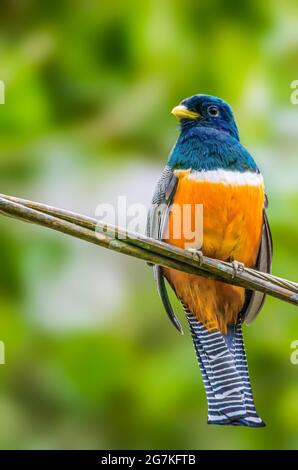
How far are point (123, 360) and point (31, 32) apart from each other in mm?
1282

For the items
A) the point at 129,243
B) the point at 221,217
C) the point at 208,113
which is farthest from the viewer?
the point at 208,113

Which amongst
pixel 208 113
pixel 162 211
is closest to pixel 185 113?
pixel 208 113

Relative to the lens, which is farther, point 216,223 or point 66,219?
point 216,223

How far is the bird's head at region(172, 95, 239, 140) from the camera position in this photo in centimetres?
291

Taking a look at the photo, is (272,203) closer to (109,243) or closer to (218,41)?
(218,41)

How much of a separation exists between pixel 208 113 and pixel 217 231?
0.39m

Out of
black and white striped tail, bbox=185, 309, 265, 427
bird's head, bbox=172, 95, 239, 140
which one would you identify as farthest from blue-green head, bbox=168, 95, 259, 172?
black and white striped tail, bbox=185, 309, 265, 427

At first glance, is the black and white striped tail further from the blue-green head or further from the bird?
the blue-green head

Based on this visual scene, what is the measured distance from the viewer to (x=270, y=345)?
11.1 feet

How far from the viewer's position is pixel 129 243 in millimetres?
2156

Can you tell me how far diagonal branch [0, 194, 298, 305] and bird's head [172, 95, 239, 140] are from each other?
0.71 meters

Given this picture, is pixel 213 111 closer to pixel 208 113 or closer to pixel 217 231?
pixel 208 113

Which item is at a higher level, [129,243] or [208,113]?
[208,113]
